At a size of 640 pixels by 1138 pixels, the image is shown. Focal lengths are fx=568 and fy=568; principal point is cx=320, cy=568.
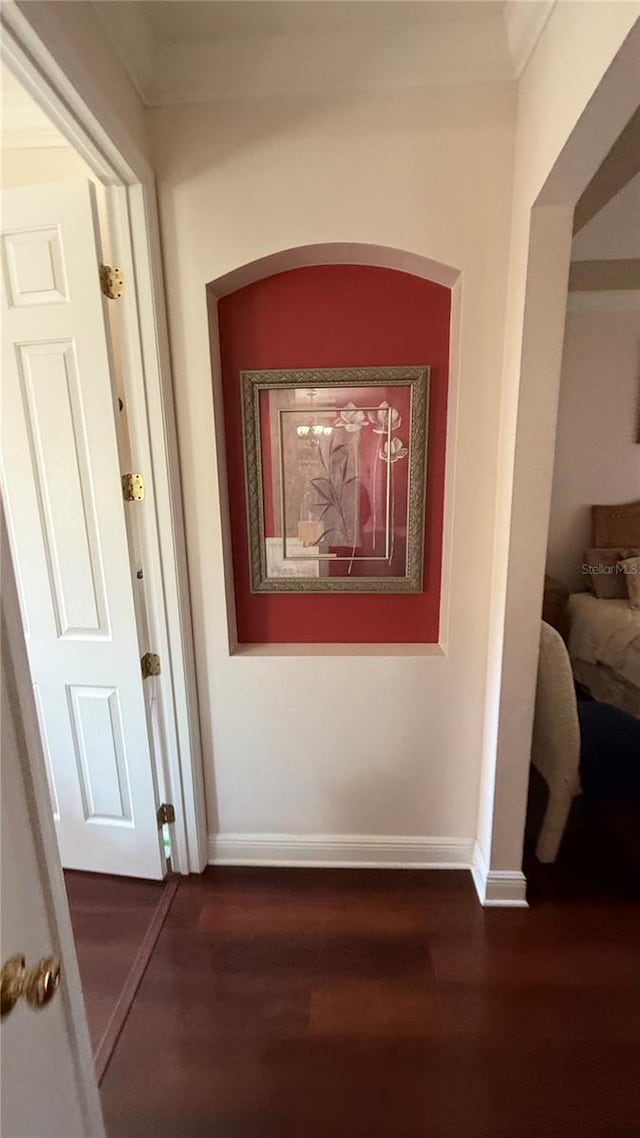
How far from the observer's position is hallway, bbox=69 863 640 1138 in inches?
54.8

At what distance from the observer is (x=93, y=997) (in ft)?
5.57

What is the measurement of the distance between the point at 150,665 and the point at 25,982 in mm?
1266

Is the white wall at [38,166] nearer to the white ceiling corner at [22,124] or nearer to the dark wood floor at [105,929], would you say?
the white ceiling corner at [22,124]

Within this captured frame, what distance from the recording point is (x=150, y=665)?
1.96m

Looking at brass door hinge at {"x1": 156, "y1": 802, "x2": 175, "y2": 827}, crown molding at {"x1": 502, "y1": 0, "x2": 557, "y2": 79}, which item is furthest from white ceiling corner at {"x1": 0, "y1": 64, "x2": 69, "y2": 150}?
brass door hinge at {"x1": 156, "y1": 802, "x2": 175, "y2": 827}

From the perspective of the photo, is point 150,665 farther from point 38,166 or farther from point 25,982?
point 38,166

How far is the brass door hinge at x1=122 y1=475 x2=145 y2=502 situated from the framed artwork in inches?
13.9

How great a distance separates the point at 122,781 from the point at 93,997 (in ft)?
2.04

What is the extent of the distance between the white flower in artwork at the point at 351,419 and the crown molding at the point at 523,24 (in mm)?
978

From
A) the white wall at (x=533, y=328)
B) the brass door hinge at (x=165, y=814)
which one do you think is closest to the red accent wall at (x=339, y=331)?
the white wall at (x=533, y=328)

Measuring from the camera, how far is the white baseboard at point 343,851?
2150 millimetres

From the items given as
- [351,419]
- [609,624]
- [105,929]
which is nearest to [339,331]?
[351,419]

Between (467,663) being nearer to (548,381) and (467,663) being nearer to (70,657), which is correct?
(548,381)

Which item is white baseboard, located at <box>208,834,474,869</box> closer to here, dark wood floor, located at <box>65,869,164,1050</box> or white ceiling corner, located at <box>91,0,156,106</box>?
dark wood floor, located at <box>65,869,164,1050</box>
